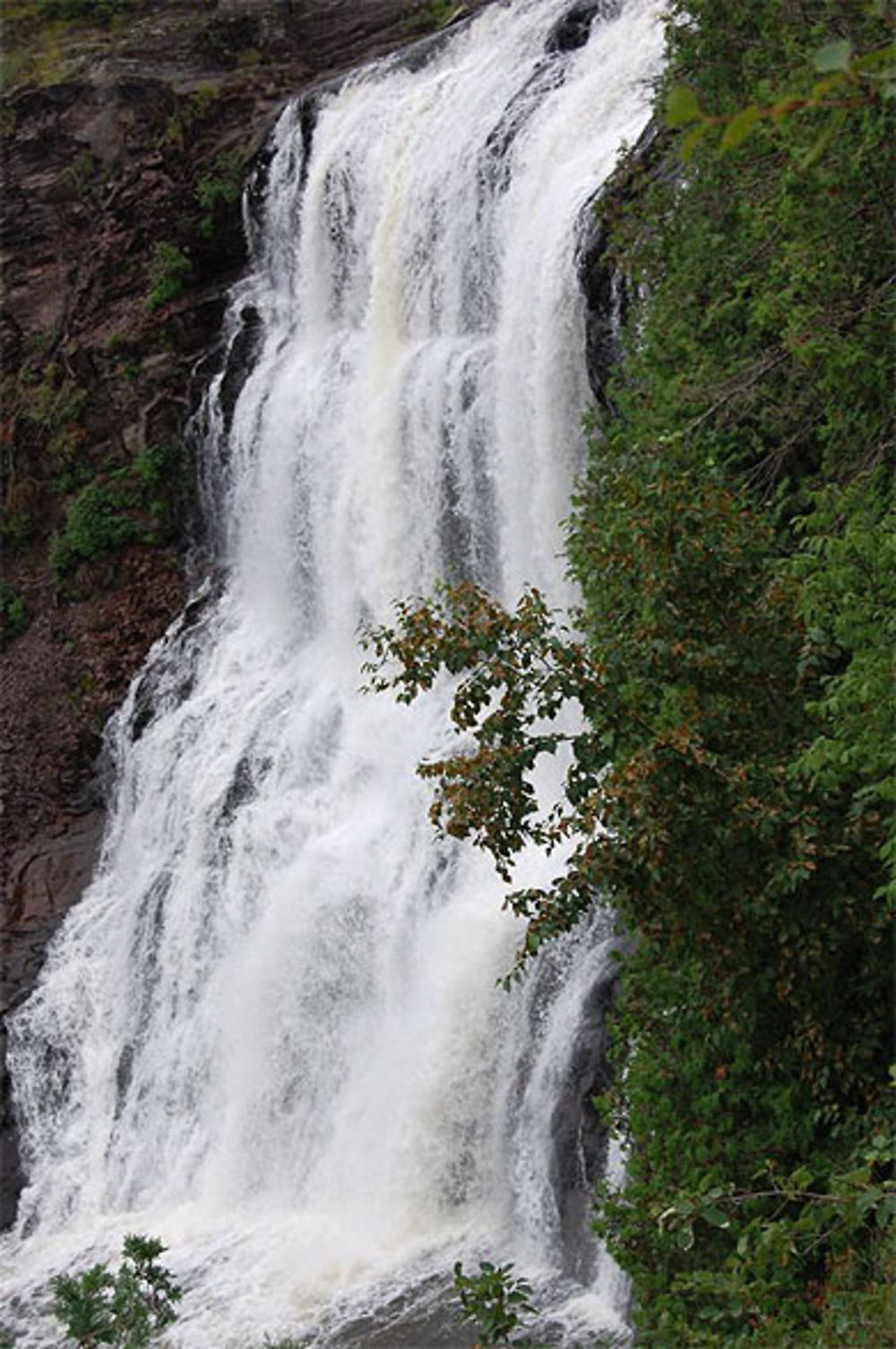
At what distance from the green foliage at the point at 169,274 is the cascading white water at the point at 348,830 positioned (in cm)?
136

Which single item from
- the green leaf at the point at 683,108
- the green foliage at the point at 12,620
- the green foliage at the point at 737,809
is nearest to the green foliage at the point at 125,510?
the green foliage at the point at 12,620

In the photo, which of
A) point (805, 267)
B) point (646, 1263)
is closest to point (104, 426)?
point (805, 267)

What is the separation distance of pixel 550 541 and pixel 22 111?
50.5 feet

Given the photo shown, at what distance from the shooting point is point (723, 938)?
23.0 feet

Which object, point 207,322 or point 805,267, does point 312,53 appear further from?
point 805,267

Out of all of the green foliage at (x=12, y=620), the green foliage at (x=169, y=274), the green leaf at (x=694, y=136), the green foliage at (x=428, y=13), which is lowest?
the green leaf at (x=694, y=136)

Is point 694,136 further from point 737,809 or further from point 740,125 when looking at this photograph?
point 737,809

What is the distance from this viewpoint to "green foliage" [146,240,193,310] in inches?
830

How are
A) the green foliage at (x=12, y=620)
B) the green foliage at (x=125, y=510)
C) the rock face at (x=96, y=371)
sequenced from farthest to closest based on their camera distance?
the green foliage at (x=12, y=620)
the green foliage at (x=125, y=510)
the rock face at (x=96, y=371)

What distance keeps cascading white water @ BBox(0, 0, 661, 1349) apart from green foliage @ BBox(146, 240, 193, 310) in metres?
1.36

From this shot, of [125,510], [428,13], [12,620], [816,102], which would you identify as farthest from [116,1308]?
[428,13]

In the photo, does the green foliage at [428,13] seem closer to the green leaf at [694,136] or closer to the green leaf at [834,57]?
the green leaf at [694,136]

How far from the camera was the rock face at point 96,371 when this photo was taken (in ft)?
63.0

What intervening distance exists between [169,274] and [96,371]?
163cm
